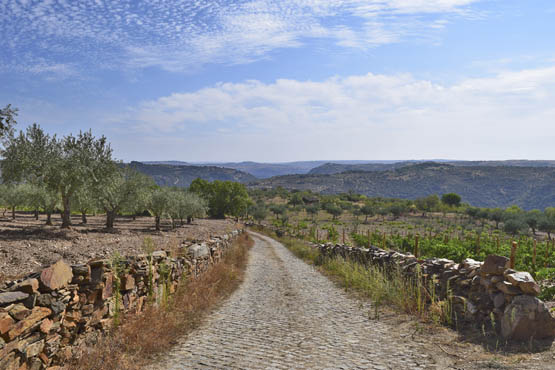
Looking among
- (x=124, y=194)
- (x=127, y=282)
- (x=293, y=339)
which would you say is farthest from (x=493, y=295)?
(x=124, y=194)

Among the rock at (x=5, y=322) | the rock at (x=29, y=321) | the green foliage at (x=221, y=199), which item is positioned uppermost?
the rock at (x=5, y=322)

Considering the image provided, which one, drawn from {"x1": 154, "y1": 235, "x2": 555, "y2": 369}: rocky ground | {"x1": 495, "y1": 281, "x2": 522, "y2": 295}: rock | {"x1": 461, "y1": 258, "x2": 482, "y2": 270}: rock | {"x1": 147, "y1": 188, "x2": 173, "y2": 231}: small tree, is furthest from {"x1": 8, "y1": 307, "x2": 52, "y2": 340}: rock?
{"x1": 147, "y1": 188, "x2": 173, "y2": 231}: small tree

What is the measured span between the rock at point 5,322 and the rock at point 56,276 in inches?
25.4

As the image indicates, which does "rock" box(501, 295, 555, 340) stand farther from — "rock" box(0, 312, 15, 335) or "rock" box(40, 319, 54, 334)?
Answer: "rock" box(0, 312, 15, 335)

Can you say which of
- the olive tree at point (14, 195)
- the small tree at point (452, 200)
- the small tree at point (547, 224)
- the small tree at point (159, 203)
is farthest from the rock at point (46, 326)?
the small tree at point (452, 200)

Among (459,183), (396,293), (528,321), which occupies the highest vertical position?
(528,321)

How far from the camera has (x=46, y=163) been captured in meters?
20.0

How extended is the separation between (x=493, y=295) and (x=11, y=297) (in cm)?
820

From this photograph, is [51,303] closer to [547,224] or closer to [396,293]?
Answer: [396,293]

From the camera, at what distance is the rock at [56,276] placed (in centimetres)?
461

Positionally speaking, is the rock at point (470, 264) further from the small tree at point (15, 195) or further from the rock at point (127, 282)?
the small tree at point (15, 195)

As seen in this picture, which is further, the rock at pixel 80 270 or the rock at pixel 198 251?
the rock at pixel 198 251

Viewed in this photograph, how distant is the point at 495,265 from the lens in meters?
7.36

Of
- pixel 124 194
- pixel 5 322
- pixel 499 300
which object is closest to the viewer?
pixel 5 322
